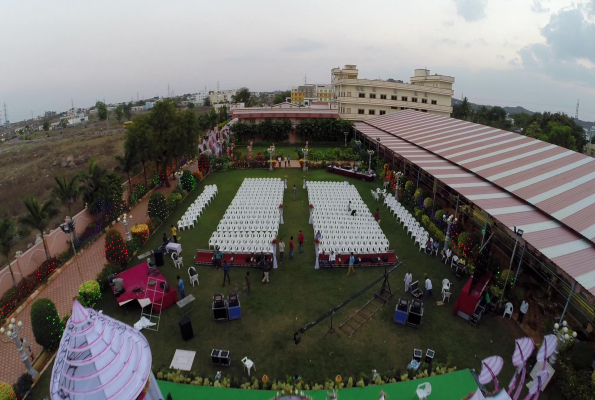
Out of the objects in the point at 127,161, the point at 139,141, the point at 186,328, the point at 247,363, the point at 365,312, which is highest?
the point at 139,141

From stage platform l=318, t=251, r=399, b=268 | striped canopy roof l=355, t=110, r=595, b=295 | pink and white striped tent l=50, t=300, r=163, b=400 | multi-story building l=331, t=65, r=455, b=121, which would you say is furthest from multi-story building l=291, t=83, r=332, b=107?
pink and white striped tent l=50, t=300, r=163, b=400

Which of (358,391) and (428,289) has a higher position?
(428,289)

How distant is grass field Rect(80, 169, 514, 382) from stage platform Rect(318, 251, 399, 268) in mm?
373

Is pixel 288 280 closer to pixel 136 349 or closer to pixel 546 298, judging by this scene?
pixel 136 349

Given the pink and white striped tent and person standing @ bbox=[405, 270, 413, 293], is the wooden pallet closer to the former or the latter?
person standing @ bbox=[405, 270, 413, 293]

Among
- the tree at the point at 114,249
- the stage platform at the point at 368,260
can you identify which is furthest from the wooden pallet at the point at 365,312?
the tree at the point at 114,249

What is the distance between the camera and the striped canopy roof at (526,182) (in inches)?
405

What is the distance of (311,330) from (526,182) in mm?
12122

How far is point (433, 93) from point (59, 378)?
52.4 meters

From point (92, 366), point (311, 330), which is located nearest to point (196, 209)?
point (311, 330)

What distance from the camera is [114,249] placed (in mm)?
13484

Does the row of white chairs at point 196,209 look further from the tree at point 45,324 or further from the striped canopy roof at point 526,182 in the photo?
the striped canopy roof at point 526,182

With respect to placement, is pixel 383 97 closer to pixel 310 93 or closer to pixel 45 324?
pixel 45 324

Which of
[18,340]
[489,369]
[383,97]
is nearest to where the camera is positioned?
[489,369]
